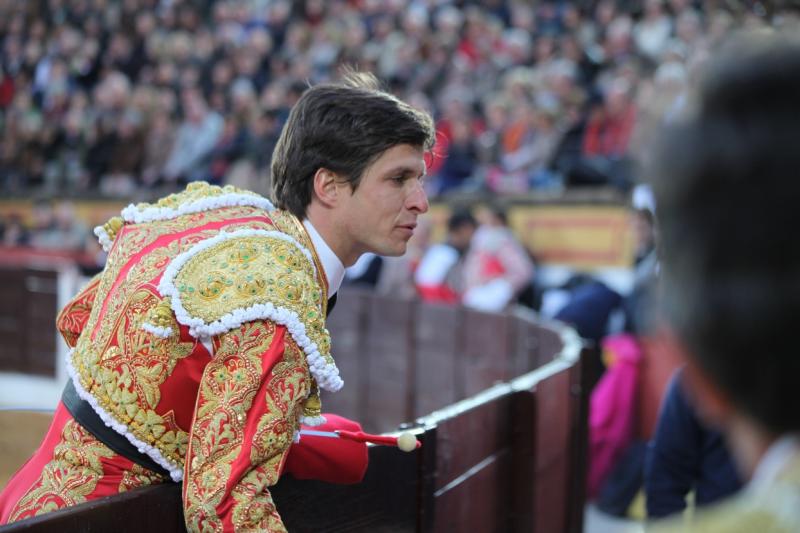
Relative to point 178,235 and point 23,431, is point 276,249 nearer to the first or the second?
point 178,235

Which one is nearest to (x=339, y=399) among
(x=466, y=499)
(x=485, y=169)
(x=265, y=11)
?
(x=485, y=169)

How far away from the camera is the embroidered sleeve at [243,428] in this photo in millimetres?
1227

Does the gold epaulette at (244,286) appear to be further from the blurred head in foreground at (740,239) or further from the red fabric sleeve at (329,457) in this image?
the blurred head in foreground at (740,239)

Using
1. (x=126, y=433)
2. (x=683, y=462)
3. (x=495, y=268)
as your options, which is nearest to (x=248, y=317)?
(x=126, y=433)

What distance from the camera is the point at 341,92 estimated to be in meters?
1.59

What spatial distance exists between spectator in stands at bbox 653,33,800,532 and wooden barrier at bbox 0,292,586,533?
892mm

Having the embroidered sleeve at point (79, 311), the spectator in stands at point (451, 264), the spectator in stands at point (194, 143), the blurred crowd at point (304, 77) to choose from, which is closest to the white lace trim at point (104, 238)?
the embroidered sleeve at point (79, 311)

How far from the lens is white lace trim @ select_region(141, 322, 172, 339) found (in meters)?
1.36

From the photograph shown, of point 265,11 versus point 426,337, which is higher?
point 265,11

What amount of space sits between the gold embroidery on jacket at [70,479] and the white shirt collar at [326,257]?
1.45ft

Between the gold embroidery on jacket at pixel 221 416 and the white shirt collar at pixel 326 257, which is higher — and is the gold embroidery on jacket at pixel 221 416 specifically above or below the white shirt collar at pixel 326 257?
below

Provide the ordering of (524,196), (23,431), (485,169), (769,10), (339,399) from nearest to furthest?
(23,431), (769,10), (339,399), (524,196), (485,169)

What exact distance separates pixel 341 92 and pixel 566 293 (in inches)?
217

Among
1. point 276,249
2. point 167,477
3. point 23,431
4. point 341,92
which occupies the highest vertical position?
point 341,92
